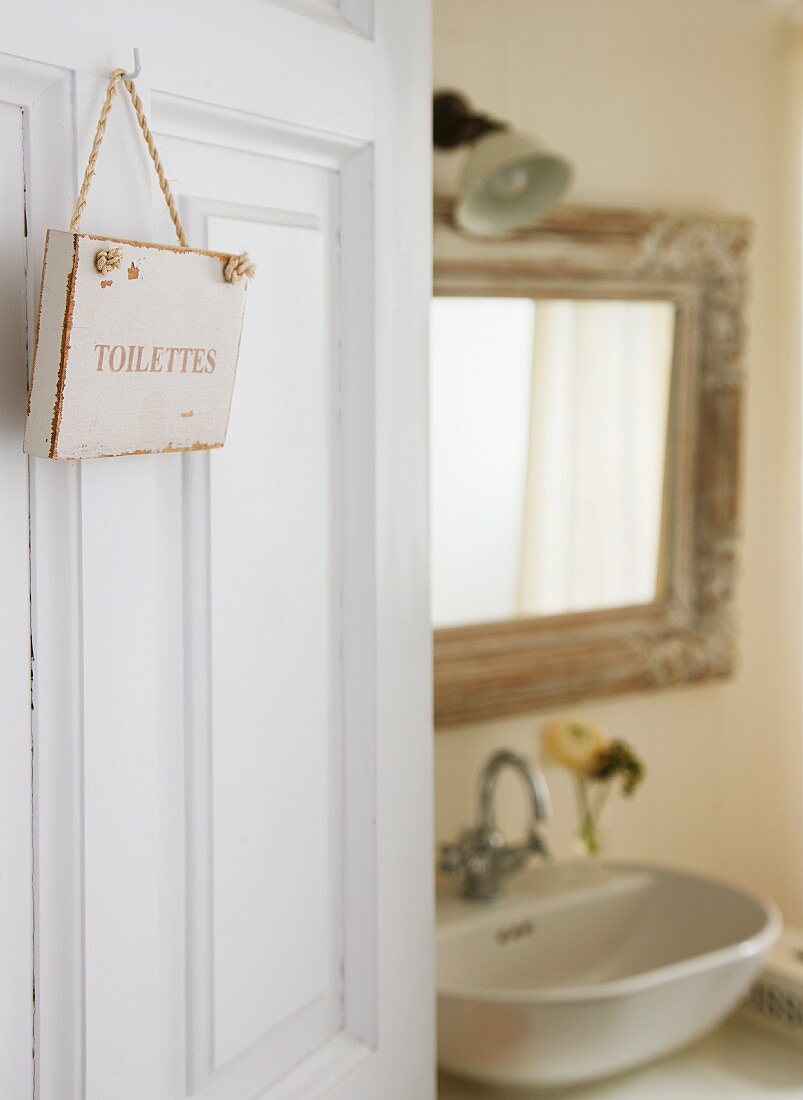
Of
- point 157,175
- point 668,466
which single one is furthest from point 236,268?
point 668,466

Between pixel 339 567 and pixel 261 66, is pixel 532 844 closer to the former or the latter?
pixel 339 567

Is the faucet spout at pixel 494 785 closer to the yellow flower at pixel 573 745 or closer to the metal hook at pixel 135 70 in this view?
the yellow flower at pixel 573 745

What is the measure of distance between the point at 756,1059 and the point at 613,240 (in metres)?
1.13

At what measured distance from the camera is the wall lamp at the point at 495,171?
155 centimetres

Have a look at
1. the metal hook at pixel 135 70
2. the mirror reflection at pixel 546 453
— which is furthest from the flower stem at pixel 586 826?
the metal hook at pixel 135 70

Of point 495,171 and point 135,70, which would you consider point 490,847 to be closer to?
point 495,171

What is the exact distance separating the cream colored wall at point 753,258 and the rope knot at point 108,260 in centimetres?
119

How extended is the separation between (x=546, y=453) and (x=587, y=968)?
72 centimetres

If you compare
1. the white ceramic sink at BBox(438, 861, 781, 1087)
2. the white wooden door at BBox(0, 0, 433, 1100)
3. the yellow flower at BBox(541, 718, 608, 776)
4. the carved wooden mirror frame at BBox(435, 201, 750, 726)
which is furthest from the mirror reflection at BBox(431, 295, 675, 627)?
the white wooden door at BBox(0, 0, 433, 1100)

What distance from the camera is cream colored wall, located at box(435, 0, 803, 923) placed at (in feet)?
5.73

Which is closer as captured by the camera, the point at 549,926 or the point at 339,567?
the point at 339,567

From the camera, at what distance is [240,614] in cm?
74

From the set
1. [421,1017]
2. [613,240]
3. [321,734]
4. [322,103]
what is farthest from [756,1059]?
[322,103]

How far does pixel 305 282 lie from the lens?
780mm
